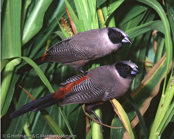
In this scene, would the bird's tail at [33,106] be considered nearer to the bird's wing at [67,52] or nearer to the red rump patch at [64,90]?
the red rump patch at [64,90]

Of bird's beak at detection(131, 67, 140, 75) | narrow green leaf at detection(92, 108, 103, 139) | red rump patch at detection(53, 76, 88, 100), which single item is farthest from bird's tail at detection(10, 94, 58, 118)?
bird's beak at detection(131, 67, 140, 75)

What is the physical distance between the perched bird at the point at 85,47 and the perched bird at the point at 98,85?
0.09m

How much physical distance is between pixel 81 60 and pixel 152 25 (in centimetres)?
A: 32

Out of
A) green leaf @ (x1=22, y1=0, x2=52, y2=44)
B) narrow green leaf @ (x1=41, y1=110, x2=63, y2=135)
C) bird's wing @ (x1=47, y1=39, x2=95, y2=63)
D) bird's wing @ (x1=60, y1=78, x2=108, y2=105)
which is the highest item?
green leaf @ (x1=22, y1=0, x2=52, y2=44)

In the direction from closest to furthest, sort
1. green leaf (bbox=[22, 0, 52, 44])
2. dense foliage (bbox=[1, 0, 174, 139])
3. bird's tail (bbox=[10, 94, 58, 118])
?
Result: bird's tail (bbox=[10, 94, 58, 118]), dense foliage (bbox=[1, 0, 174, 139]), green leaf (bbox=[22, 0, 52, 44])

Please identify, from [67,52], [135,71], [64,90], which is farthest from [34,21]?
[135,71]

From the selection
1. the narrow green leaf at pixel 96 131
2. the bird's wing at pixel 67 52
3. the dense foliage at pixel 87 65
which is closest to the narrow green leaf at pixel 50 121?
the dense foliage at pixel 87 65

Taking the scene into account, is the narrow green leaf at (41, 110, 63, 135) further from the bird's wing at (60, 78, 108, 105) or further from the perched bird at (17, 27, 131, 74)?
the perched bird at (17, 27, 131, 74)

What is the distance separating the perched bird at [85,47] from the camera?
2.69ft

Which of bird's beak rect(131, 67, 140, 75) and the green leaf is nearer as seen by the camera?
bird's beak rect(131, 67, 140, 75)

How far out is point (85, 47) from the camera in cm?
87

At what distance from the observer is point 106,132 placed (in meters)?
1.08

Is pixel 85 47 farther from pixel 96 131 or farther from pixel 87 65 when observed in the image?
pixel 96 131

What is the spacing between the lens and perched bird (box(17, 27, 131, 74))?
0.82 metres
